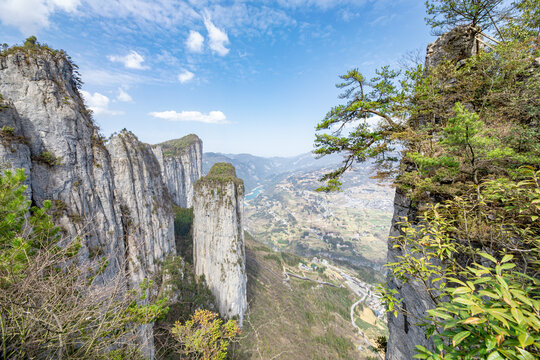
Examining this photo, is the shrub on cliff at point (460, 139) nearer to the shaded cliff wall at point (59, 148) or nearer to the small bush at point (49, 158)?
the shaded cliff wall at point (59, 148)

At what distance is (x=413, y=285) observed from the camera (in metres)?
5.52

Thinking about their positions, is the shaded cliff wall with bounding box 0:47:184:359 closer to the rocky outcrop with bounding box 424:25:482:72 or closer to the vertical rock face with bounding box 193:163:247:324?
the vertical rock face with bounding box 193:163:247:324

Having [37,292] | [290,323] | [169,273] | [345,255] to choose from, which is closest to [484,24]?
[37,292]

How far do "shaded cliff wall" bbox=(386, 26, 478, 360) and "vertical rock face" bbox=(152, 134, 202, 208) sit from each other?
183 ft

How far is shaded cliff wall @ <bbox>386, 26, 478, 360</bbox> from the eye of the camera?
17.8ft

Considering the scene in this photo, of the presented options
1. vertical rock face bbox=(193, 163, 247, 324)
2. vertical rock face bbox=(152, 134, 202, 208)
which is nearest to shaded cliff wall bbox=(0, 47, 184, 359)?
vertical rock face bbox=(193, 163, 247, 324)

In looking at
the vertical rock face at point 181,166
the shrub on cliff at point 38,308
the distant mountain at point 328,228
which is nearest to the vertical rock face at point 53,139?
the shrub on cliff at point 38,308

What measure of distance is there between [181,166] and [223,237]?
45.0m

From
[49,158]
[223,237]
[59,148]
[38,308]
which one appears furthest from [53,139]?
[223,237]

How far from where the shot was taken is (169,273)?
25406mm

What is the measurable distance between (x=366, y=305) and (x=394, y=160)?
77516 mm

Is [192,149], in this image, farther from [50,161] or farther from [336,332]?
[336,332]

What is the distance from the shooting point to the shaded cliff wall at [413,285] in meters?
5.42

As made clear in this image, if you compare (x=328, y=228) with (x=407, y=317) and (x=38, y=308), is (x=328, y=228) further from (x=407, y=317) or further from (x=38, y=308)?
(x=38, y=308)
